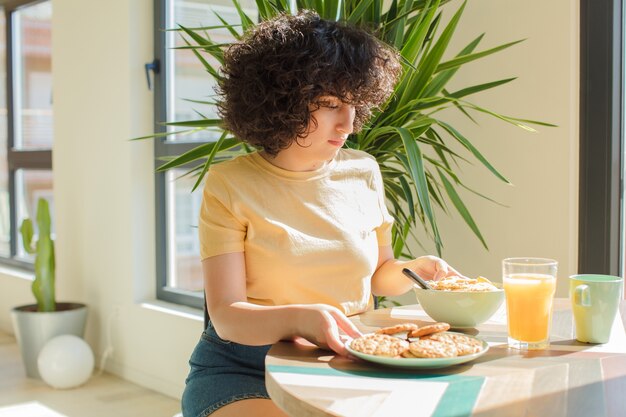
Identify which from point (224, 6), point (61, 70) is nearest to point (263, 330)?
point (224, 6)

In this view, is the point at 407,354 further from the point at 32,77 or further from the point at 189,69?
the point at 32,77

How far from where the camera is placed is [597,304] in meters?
1.19

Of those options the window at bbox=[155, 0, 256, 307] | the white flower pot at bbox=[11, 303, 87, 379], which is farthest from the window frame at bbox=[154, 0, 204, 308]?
the white flower pot at bbox=[11, 303, 87, 379]

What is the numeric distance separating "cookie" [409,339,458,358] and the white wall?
1.18 meters

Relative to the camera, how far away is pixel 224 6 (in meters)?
3.55

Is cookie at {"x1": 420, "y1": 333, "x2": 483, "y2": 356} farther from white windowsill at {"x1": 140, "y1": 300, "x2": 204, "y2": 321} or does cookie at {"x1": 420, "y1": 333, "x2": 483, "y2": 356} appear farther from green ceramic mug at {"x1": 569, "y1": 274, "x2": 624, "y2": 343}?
white windowsill at {"x1": 140, "y1": 300, "x2": 204, "y2": 321}

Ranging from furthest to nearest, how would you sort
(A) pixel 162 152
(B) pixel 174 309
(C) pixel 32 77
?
(C) pixel 32 77, (A) pixel 162 152, (B) pixel 174 309

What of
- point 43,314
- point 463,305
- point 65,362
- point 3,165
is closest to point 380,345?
point 463,305

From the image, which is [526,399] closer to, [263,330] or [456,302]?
[456,302]

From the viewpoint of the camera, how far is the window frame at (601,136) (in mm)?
2084

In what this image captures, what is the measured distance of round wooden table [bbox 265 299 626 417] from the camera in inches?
35.9

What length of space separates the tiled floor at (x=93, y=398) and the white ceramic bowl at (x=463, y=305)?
223 centimetres

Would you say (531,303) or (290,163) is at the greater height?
(290,163)

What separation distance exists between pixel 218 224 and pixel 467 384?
60 centimetres
